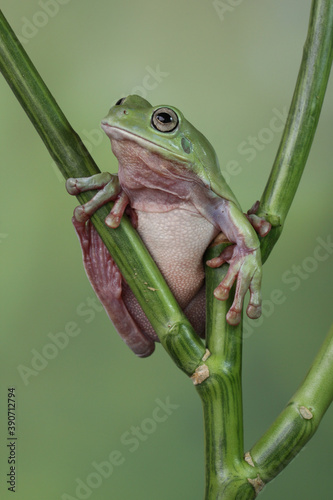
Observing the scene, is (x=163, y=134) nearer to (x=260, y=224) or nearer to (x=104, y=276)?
(x=260, y=224)

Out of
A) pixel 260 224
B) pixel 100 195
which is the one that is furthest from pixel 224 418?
pixel 100 195

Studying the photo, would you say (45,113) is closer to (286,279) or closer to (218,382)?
(218,382)

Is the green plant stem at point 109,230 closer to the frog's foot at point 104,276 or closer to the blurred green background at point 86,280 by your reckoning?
the frog's foot at point 104,276

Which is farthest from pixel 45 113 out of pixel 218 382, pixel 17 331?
pixel 17 331

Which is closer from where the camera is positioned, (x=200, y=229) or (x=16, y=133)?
(x=200, y=229)

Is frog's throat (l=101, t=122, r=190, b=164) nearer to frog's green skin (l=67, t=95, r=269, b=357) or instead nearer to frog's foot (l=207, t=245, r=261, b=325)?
frog's green skin (l=67, t=95, r=269, b=357)

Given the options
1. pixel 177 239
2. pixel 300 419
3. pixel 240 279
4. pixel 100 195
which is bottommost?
pixel 300 419
